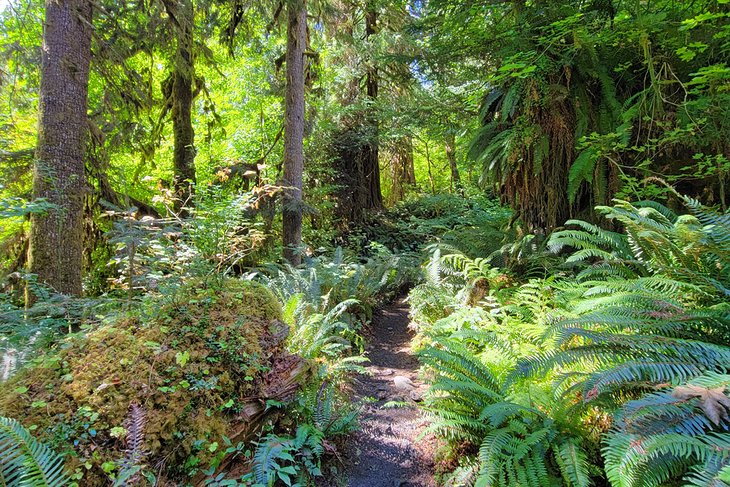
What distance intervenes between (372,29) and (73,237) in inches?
431

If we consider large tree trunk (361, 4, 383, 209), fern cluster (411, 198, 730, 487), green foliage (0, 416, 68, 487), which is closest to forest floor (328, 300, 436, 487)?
fern cluster (411, 198, 730, 487)

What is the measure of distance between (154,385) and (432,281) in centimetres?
402

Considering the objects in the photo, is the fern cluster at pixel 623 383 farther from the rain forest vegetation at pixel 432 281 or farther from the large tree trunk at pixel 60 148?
the large tree trunk at pixel 60 148

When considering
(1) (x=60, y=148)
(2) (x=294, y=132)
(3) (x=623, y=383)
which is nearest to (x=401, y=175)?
(2) (x=294, y=132)

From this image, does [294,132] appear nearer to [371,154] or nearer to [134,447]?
[371,154]

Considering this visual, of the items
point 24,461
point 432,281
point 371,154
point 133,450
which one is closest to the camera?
→ point 24,461

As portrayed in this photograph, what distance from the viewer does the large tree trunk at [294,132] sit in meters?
6.54

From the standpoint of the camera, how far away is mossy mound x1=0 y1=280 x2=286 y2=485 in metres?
1.71

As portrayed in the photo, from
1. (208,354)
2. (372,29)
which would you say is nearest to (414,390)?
(208,354)

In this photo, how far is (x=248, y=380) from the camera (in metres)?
2.34

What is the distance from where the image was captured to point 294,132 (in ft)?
22.2

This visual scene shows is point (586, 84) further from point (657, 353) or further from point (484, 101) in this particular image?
point (657, 353)

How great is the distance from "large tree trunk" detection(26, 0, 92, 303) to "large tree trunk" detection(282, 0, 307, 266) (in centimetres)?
309

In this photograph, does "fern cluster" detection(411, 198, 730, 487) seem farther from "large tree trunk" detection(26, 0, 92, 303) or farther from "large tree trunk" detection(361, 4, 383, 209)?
"large tree trunk" detection(361, 4, 383, 209)
